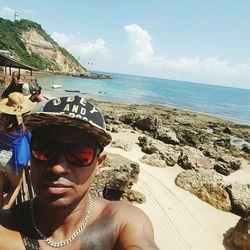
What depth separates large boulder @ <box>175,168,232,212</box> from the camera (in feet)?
29.6

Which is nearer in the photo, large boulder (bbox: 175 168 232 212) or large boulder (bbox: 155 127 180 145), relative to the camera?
large boulder (bbox: 175 168 232 212)

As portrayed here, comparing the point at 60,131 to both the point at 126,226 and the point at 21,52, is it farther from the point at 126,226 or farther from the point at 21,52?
the point at 21,52

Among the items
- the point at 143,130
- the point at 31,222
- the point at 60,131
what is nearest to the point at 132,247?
the point at 31,222

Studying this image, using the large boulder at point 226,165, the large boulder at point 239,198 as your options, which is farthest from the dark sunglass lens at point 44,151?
the large boulder at point 226,165

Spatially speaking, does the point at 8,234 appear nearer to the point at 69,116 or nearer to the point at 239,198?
the point at 69,116

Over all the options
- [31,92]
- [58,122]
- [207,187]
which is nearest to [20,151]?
[58,122]

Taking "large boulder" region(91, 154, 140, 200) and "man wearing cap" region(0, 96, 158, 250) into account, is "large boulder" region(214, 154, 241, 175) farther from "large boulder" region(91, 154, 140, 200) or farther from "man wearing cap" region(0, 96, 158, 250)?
"man wearing cap" region(0, 96, 158, 250)

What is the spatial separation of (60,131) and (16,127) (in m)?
2.15

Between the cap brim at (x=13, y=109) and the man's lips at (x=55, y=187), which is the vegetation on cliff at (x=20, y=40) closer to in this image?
the cap brim at (x=13, y=109)

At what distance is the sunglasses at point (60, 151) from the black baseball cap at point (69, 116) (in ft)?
0.39

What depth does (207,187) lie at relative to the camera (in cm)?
947

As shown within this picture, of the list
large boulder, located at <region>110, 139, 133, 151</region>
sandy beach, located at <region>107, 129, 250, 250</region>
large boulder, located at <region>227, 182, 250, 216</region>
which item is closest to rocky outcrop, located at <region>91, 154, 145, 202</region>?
sandy beach, located at <region>107, 129, 250, 250</region>

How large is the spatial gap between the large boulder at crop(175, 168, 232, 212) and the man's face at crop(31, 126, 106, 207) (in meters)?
8.22

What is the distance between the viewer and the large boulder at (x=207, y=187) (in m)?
9.02
